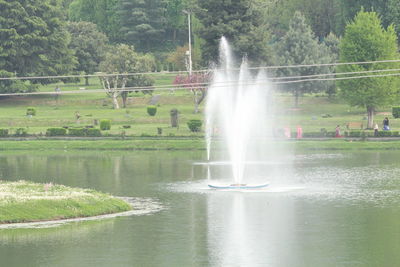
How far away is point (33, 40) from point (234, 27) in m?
27.9

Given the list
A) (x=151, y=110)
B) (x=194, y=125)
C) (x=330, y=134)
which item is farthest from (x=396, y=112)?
(x=151, y=110)

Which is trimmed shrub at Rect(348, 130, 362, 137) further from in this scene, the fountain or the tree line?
the tree line

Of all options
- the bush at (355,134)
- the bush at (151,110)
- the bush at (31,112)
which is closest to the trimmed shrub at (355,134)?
the bush at (355,134)

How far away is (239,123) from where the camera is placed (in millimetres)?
67875

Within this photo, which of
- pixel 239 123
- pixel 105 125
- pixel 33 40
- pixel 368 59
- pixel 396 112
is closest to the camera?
pixel 239 123

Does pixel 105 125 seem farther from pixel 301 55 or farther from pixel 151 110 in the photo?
pixel 301 55

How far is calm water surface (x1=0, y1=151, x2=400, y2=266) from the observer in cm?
4006

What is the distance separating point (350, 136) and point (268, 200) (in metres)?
35.8

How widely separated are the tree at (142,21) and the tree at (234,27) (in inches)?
1475

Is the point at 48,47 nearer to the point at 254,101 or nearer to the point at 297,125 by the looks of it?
the point at 297,125

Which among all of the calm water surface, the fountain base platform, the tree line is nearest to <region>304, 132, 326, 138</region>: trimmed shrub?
the tree line

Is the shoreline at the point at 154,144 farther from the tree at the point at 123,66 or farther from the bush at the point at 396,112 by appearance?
the tree at the point at 123,66

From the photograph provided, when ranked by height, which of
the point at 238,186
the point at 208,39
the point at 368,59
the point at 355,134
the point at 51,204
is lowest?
the point at 51,204

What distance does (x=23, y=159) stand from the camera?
269ft
